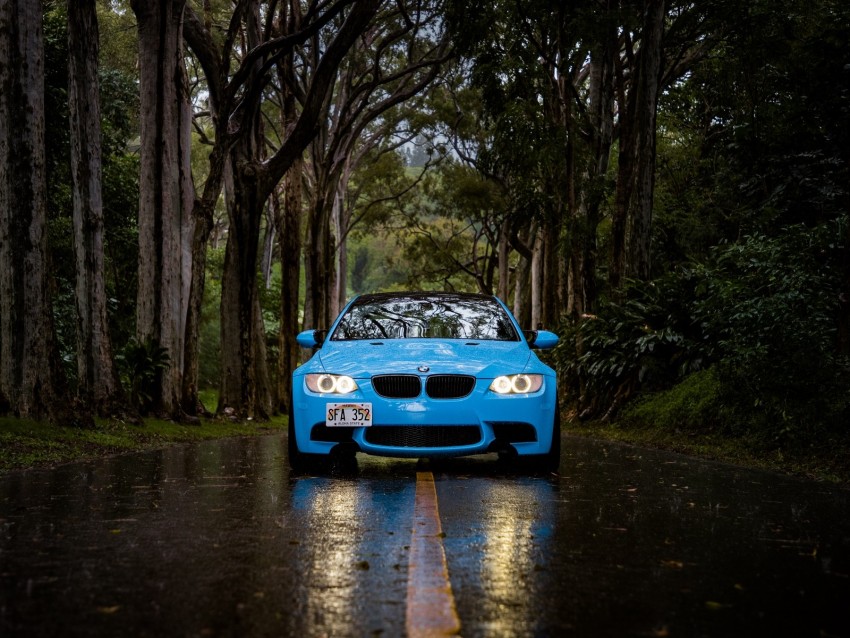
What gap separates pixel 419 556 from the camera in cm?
443

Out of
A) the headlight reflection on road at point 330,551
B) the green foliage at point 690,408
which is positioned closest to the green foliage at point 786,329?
the green foliage at point 690,408

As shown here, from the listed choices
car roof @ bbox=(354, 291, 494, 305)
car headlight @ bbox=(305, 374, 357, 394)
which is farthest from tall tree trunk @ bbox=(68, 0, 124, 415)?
car headlight @ bbox=(305, 374, 357, 394)

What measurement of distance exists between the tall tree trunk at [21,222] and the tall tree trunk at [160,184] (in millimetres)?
4804

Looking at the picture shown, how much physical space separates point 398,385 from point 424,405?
1.00 feet

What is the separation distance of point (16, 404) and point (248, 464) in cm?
358

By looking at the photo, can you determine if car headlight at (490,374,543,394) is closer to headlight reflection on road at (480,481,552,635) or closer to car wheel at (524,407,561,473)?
car wheel at (524,407,561,473)

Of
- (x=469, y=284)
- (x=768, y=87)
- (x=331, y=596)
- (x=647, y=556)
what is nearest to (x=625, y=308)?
(x=768, y=87)

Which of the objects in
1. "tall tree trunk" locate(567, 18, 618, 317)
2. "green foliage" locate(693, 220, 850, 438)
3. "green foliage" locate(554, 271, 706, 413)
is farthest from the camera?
"tall tree trunk" locate(567, 18, 618, 317)

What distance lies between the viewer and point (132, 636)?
122 inches

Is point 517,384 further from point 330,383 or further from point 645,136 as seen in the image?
point 645,136

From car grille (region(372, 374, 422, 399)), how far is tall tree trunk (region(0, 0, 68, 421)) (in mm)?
5313

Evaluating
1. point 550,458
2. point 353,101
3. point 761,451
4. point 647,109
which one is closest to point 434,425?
point 550,458

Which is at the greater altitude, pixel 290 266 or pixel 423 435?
pixel 290 266

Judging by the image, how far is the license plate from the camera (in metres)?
→ 7.77
